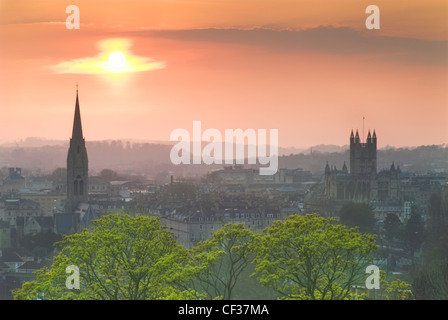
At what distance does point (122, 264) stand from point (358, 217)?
19.0 metres

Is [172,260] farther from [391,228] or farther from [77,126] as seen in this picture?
[77,126]

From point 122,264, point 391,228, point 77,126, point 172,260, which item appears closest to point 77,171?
point 77,126

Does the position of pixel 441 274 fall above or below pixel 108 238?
below

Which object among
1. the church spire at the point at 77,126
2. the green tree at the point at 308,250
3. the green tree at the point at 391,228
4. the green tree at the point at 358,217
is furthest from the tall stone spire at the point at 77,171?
the green tree at the point at 308,250

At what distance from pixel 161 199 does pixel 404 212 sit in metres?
10.6

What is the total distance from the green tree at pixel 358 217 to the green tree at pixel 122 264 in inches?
643

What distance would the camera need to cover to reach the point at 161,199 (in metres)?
29.5

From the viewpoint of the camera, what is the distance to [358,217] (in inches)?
1086

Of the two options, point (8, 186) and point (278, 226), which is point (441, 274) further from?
point (8, 186)

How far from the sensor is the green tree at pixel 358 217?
86.4 feet

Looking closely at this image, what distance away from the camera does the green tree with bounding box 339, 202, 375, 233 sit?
26.3 meters
